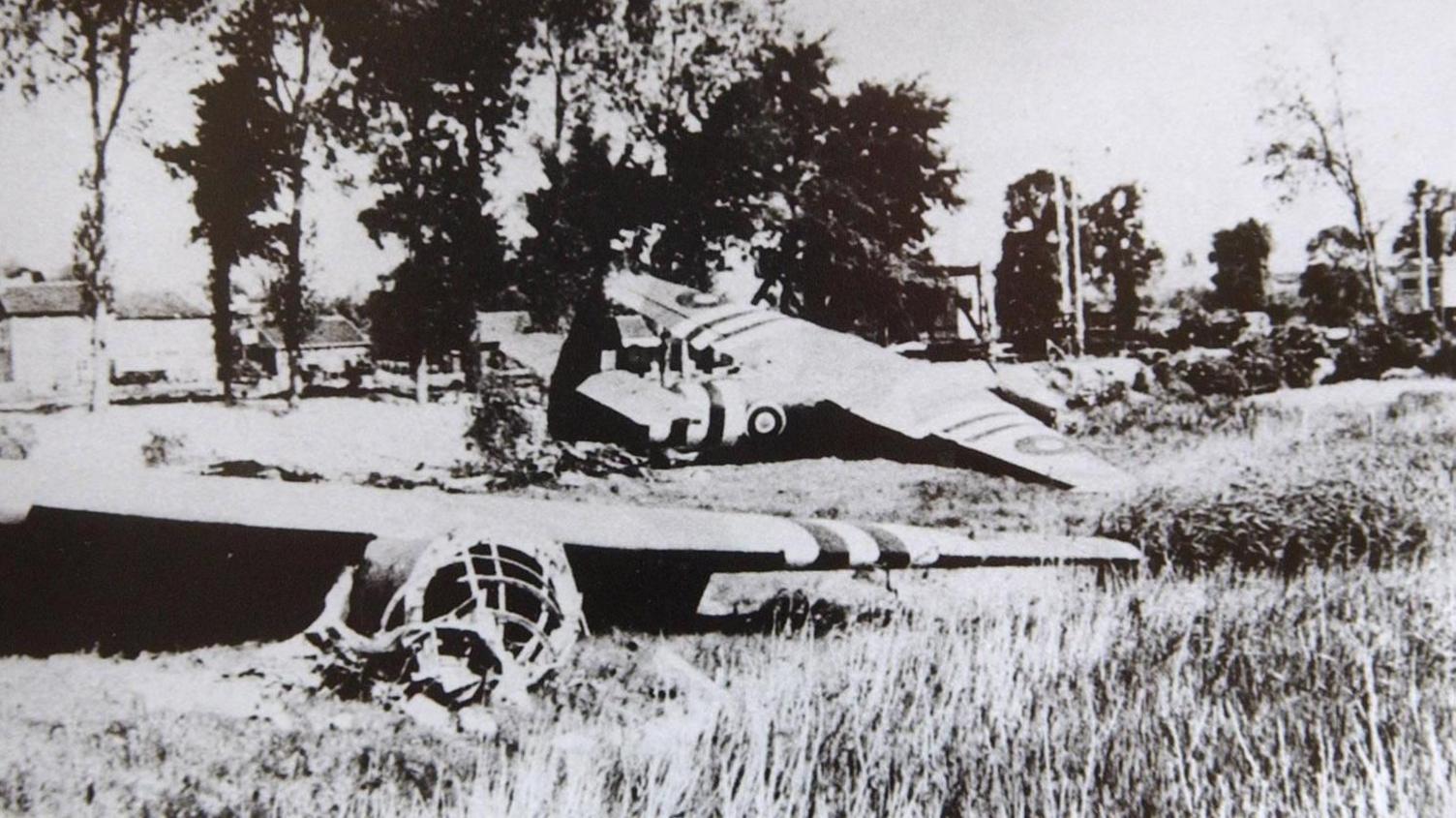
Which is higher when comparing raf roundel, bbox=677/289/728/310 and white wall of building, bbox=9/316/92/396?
raf roundel, bbox=677/289/728/310

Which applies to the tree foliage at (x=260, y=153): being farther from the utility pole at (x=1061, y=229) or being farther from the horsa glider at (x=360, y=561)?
the utility pole at (x=1061, y=229)

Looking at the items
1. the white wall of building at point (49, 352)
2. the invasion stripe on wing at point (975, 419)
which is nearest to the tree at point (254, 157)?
the white wall of building at point (49, 352)

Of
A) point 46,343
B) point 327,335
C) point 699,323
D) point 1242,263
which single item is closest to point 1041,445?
point 699,323

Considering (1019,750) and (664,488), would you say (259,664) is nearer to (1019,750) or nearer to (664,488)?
(664,488)

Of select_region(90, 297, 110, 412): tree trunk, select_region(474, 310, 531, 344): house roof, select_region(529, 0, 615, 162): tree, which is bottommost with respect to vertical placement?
select_region(90, 297, 110, 412): tree trunk

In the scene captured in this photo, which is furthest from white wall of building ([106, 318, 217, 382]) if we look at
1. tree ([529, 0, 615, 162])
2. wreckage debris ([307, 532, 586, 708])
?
tree ([529, 0, 615, 162])

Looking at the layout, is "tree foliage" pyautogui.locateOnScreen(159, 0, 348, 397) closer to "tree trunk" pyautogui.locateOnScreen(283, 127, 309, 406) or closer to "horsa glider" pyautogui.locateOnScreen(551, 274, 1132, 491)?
"tree trunk" pyautogui.locateOnScreen(283, 127, 309, 406)

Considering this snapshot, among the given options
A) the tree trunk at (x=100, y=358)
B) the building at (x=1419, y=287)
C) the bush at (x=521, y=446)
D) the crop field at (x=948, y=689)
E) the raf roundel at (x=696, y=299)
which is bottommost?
the crop field at (x=948, y=689)

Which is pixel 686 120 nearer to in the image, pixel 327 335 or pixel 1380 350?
pixel 327 335
